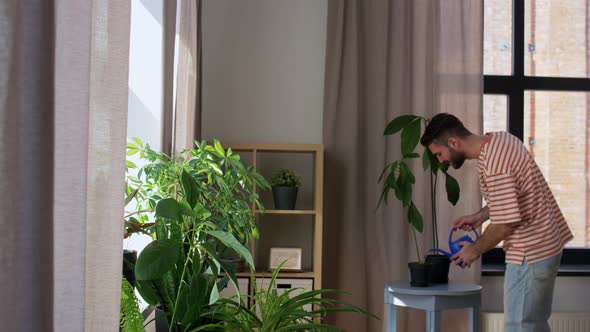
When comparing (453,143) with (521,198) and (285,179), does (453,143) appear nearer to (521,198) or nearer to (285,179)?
(521,198)

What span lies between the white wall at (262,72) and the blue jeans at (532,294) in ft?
5.04

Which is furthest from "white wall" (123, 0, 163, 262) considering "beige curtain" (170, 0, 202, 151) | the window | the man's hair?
the window

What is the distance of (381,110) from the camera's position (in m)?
3.79

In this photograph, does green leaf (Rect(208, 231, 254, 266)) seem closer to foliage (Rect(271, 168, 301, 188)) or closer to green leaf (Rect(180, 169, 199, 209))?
green leaf (Rect(180, 169, 199, 209))

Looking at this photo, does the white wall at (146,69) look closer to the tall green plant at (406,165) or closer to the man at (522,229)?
the tall green plant at (406,165)

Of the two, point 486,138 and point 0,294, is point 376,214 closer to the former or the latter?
point 486,138

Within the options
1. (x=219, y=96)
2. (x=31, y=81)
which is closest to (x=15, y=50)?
(x=31, y=81)

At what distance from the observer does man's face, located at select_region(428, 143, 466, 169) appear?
9.74ft

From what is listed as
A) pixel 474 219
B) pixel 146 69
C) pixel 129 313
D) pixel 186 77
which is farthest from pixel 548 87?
pixel 129 313

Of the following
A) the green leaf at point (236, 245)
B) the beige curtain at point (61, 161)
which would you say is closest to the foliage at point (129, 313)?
the green leaf at point (236, 245)

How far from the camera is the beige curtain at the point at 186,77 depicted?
105 inches

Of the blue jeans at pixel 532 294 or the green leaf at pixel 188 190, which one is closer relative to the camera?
the green leaf at pixel 188 190

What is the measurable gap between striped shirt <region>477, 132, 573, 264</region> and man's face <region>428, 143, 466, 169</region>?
182 mm

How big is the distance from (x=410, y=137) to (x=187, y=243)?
80.1 inches
